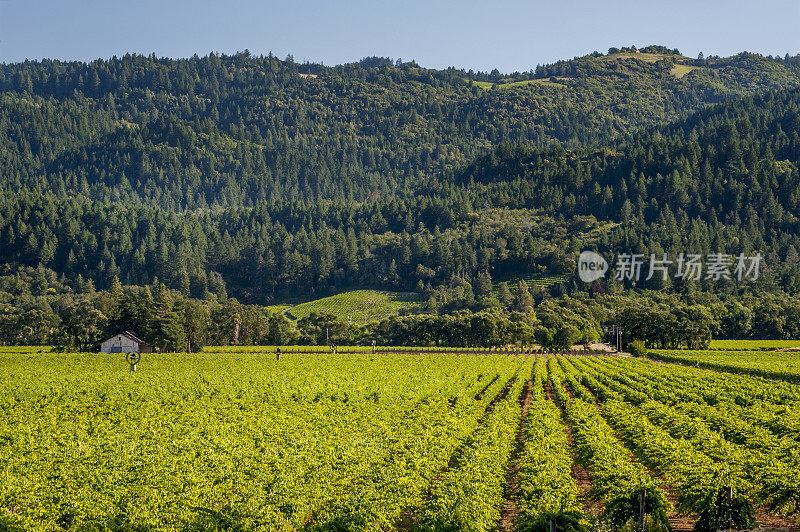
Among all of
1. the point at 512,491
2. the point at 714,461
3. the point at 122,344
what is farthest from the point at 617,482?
the point at 122,344

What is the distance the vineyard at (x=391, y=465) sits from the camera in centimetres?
1809

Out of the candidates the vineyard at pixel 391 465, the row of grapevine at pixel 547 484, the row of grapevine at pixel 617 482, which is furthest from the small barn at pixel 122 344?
the row of grapevine at pixel 617 482

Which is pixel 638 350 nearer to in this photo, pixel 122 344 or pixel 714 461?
pixel 122 344

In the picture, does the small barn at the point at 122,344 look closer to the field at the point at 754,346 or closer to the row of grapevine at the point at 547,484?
the row of grapevine at the point at 547,484

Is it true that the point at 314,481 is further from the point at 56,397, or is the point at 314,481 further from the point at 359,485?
the point at 56,397

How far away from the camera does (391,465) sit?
73.4 ft

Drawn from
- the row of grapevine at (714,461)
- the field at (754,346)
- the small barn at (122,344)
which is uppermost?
the row of grapevine at (714,461)

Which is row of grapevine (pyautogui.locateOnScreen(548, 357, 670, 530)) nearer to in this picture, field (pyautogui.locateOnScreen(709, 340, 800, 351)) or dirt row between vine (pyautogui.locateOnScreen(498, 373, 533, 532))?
dirt row between vine (pyautogui.locateOnScreen(498, 373, 533, 532))

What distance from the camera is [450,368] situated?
74.0 m

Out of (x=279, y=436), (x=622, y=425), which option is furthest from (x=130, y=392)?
(x=622, y=425)

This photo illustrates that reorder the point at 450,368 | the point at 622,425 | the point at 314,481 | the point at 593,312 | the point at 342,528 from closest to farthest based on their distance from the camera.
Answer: the point at 342,528, the point at 314,481, the point at 622,425, the point at 450,368, the point at 593,312

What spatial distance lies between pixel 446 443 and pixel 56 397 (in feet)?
107

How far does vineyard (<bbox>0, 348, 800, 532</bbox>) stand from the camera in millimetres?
18094

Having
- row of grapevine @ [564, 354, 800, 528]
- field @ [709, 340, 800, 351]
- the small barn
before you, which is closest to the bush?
field @ [709, 340, 800, 351]
